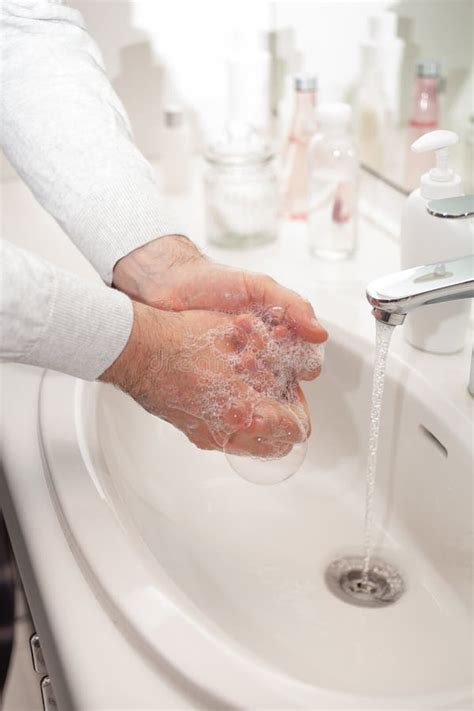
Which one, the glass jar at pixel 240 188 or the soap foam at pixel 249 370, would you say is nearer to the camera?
the soap foam at pixel 249 370

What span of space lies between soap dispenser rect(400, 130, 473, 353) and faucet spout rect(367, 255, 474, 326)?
0.10 m

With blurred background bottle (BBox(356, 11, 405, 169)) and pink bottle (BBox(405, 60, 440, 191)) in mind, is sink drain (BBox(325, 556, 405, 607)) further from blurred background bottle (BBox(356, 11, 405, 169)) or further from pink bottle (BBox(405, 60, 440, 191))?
blurred background bottle (BBox(356, 11, 405, 169))

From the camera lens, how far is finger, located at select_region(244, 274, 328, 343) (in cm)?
77

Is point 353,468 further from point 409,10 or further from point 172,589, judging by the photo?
point 409,10


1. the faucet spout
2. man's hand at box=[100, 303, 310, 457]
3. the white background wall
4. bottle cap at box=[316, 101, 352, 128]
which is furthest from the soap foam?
the white background wall

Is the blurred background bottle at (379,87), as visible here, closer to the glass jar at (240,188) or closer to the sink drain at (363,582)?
the glass jar at (240,188)

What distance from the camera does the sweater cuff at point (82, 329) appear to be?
2.15ft

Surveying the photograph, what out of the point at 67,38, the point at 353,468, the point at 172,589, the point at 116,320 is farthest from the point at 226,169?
the point at 172,589

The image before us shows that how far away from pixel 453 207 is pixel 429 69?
1.53ft

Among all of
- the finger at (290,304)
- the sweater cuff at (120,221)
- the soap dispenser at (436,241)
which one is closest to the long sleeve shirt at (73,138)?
the sweater cuff at (120,221)

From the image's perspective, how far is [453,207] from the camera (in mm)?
692

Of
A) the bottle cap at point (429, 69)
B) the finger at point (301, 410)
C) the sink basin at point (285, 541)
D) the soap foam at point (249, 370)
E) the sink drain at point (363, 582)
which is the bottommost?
the sink drain at point (363, 582)

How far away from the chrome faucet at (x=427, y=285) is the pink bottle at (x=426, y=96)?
1.48 ft

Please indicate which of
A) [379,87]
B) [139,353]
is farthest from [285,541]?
[379,87]
